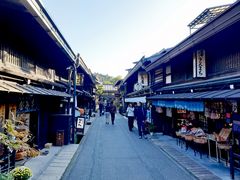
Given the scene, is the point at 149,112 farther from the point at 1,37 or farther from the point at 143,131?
the point at 1,37

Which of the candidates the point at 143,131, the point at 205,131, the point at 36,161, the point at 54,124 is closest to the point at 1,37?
the point at 36,161

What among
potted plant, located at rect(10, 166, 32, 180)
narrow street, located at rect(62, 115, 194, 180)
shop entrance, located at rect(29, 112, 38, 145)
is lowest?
narrow street, located at rect(62, 115, 194, 180)

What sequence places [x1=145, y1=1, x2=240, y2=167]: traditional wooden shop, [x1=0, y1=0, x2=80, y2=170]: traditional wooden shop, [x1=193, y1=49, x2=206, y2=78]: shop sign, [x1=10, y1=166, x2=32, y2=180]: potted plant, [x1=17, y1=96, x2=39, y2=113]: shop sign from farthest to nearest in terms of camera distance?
[x1=193, y1=49, x2=206, y2=78]: shop sign → [x1=17, y1=96, x2=39, y2=113]: shop sign → [x1=145, y1=1, x2=240, y2=167]: traditional wooden shop → [x1=10, y1=166, x2=32, y2=180]: potted plant → [x1=0, y1=0, x2=80, y2=170]: traditional wooden shop

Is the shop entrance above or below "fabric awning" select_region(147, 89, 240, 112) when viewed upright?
below

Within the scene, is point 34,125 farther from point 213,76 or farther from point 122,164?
point 213,76

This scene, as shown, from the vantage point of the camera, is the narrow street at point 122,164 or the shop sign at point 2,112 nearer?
the shop sign at point 2,112

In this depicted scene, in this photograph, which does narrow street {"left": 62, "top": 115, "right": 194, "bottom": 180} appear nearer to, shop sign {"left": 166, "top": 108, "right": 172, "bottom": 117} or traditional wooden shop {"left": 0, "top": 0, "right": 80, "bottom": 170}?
traditional wooden shop {"left": 0, "top": 0, "right": 80, "bottom": 170}

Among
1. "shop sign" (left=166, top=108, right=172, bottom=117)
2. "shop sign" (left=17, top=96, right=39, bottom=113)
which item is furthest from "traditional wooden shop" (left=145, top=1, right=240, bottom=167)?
"shop sign" (left=17, top=96, right=39, bottom=113)

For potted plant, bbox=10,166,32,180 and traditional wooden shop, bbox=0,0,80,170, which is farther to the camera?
potted plant, bbox=10,166,32,180

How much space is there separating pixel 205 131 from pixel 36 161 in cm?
777

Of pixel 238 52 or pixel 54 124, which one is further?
pixel 54 124

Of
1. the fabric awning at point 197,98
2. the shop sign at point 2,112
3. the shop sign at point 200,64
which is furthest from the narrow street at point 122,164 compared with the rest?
the shop sign at point 200,64

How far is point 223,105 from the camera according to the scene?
9.48 m

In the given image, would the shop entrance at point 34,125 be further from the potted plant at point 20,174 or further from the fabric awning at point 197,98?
the fabric awning at point 197,98
